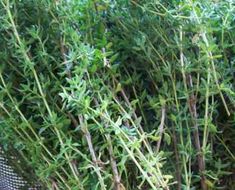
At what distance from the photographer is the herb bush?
43 centimetres

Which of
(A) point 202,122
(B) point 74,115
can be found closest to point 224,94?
(A) point 202,122

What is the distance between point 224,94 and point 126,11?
6.1 inches

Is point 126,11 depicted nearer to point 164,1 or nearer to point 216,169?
point 164,1

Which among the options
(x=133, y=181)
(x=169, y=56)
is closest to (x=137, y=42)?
(x=169, y=56)

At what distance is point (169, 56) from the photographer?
0.48 m

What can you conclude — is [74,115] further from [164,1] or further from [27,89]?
[164,1]

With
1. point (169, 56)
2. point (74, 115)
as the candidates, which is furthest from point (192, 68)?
point (74, 115)

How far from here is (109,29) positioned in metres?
0.52

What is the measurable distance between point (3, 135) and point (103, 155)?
0.39ft

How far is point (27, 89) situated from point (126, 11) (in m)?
0.15

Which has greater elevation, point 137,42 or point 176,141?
point 137,42

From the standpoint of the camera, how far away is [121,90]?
467 millimetres

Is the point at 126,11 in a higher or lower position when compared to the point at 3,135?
higher

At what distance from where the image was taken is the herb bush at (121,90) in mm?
431
